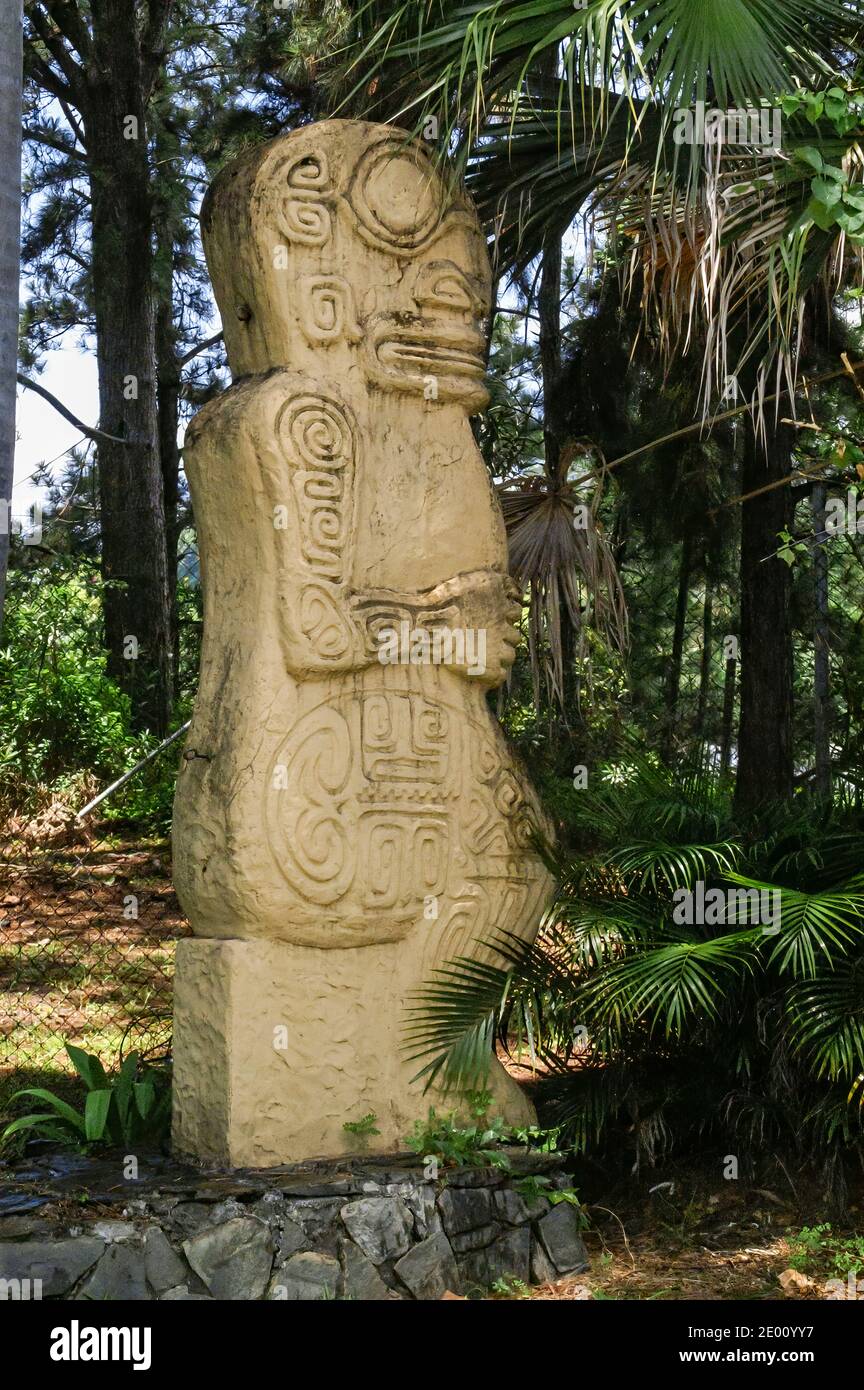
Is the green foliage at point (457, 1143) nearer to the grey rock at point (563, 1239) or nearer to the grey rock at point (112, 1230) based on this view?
the grey rock at point (563, 1239)

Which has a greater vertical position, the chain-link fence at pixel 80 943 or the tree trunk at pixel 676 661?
the tree trunk at pixel 676 661

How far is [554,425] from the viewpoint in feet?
36.6

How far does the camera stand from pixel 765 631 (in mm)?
9844

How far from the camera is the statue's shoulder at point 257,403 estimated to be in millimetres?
5227

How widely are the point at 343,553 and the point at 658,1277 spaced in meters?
2.83

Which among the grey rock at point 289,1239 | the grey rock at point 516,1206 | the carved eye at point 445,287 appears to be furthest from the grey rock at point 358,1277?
the carved eye at point 445,287

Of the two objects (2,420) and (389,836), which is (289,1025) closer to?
(389,836)

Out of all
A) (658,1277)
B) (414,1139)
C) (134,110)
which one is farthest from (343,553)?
(134,110)

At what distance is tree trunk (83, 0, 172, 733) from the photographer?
40.3 feet

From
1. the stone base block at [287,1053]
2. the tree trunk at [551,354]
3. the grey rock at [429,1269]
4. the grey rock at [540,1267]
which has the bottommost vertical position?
the grey rock at [540,1267]

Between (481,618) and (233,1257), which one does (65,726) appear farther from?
(233,1257)

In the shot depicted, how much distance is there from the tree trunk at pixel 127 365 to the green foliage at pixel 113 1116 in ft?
21.7

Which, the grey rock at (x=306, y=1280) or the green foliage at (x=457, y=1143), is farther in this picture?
the green foliage at (x=457, y=1143)

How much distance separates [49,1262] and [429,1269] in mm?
1249
